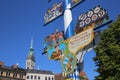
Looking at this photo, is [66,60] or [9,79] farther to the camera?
[9,79]

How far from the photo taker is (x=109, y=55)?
22109 millimetres

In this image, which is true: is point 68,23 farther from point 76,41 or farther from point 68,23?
point 76,41

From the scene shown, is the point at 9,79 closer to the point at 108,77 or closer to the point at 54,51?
the point at 54,51

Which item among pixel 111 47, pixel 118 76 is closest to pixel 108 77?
pixel 118 76

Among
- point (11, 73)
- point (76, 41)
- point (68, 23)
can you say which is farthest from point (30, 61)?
point (76, 41)

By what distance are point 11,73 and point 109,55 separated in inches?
2362

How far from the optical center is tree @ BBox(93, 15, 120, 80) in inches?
814

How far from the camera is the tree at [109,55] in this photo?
67.8 ft

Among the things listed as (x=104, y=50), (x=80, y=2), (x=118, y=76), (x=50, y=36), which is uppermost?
(x=80, y=2)

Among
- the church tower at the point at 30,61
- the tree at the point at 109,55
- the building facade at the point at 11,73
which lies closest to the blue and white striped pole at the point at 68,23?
the tree at the point at 109,55

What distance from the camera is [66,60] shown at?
26.8 m

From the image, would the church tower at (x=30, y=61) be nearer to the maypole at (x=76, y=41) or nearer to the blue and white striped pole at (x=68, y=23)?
the maypole at (x=76, y=41)

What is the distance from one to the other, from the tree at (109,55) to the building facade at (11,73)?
57094 millimetres

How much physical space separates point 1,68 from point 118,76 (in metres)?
60.4
